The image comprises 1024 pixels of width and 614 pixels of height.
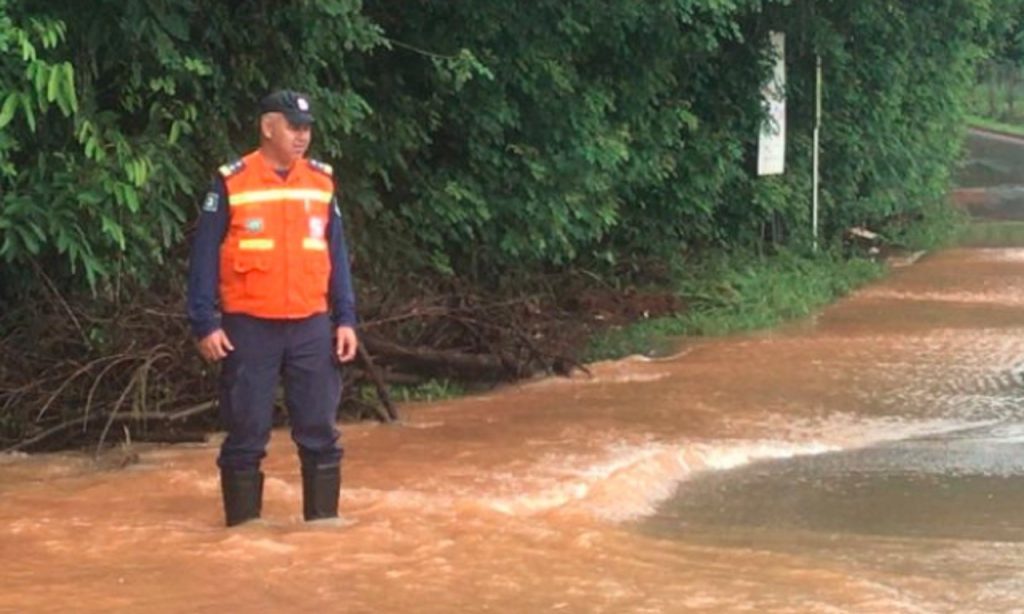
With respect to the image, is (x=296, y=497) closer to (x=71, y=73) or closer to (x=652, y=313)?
(x=71, y=73)

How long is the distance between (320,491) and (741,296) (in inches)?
334

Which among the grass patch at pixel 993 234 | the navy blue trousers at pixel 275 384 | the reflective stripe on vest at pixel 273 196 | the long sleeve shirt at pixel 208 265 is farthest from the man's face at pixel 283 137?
the grass patch at pixel 993 234

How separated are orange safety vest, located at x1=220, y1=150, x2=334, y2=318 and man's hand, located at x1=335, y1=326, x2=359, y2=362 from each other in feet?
0.65

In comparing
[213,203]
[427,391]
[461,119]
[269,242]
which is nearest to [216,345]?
[269,242]

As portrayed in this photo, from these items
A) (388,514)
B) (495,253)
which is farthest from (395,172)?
(388,514)

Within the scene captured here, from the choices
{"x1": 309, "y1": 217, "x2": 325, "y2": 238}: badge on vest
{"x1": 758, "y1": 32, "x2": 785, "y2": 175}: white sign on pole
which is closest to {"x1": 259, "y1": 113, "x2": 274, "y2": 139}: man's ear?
{"x1": 309, "y1": 217, "x2": 325, "y2": 238}: badge on vest

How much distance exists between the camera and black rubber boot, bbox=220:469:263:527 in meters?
6.41

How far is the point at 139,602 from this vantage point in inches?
213

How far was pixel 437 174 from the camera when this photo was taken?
37.7ft

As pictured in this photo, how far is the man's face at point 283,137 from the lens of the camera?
623 centimetres

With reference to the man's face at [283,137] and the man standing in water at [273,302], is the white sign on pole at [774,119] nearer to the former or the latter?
the man standing in water at [273,302]

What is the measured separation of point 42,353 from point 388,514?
9.07 ft

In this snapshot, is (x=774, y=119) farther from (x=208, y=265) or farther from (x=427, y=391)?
(x=208, y=265)

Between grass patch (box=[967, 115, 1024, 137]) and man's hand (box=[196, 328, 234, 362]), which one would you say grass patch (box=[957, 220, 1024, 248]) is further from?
grass patch (box=[967, 115, 1024, 137])
